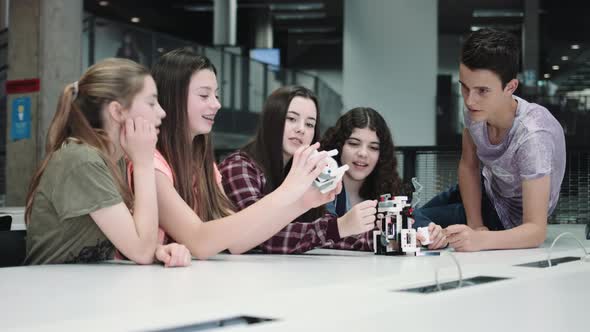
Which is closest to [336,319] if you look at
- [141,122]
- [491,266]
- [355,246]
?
[491,266]

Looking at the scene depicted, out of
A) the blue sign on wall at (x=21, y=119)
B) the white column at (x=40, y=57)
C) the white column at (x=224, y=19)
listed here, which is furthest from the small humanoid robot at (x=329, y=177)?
the white column at (x=224, y=19)

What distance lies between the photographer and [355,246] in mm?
2662

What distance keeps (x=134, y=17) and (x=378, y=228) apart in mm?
18251

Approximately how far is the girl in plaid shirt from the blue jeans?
2.07ft

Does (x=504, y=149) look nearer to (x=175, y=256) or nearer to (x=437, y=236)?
A: (x=437, y=236)

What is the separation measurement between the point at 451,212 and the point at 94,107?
186 cm

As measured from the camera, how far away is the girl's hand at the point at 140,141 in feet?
6.78

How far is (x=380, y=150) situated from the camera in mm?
3398

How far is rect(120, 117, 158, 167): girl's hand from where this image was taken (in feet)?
6.78

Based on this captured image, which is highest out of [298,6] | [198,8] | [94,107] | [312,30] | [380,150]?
[198,8]

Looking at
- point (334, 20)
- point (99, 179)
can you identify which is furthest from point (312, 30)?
point (99, 179)

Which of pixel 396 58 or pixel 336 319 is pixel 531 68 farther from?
pixel 336 319

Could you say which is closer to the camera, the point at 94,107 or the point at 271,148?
the point at 94,107

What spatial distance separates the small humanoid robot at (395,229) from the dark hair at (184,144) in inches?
19.3
